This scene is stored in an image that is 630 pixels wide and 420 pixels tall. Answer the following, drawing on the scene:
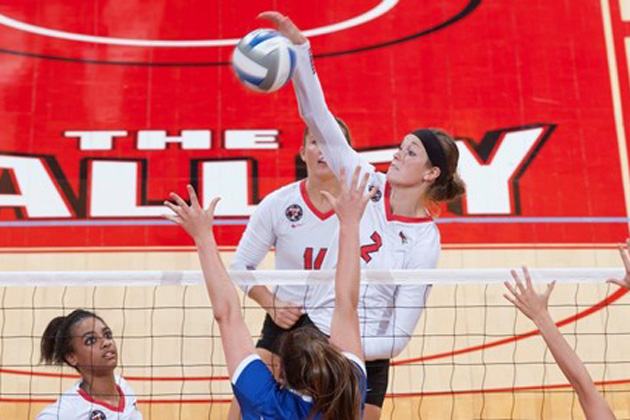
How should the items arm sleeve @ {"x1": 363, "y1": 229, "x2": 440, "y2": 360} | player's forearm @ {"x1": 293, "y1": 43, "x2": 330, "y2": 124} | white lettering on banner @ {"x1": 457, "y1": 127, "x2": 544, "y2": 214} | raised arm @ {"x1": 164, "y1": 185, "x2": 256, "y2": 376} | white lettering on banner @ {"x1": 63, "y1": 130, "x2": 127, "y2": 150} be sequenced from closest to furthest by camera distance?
raised arm @ {"x1": 164, "y1": 185, "x2": 256, "y2": 376}
player's forearm @ {"x1": 293, "y1": 43, "x2": 330, "y2": 124}
arm sleeve @ {"x1": 363, "y1": 229, "x2": 440, "y2": 360}
white lettering on banner @ {"x1": 457, "y1": 127, "x2": 544, "y2": 214}
white lettering on banner @ {"x1": 63, "y1": 130, "x2": 127, "y2": 150}

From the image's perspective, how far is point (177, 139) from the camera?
684 cm

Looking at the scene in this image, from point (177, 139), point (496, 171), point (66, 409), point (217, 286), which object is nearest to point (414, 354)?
point (496, 171)

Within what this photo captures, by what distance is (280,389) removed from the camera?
86.9 inches

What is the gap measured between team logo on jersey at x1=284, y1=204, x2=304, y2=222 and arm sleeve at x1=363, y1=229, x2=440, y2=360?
57cm

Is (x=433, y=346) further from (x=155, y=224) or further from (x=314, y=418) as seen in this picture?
(x=314, y=418)

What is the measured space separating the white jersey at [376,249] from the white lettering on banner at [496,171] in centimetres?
301

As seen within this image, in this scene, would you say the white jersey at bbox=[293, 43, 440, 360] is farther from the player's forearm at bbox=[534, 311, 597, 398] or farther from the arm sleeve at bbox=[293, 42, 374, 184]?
the player's forearm at bbox=[534, 311, 597, 398]

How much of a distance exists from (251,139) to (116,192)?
1.14 metres

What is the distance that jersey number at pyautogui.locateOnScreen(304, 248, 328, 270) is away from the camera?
386 cm

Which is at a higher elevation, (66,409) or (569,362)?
(569,362)

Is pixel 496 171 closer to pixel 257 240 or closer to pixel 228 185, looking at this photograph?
pixel 228 185

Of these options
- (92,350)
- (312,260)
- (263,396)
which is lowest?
(263,396)

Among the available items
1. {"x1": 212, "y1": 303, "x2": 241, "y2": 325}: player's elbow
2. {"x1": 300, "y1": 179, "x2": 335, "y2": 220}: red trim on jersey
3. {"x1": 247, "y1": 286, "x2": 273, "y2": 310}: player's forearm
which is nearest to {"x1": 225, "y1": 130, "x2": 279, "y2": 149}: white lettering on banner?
{"x1": 300, "y1": 179, "x2": 335, "y2": 220}: red trim on jersey

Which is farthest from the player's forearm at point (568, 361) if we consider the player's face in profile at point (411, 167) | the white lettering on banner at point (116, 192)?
the white lettering on banner at point (116, 192)
